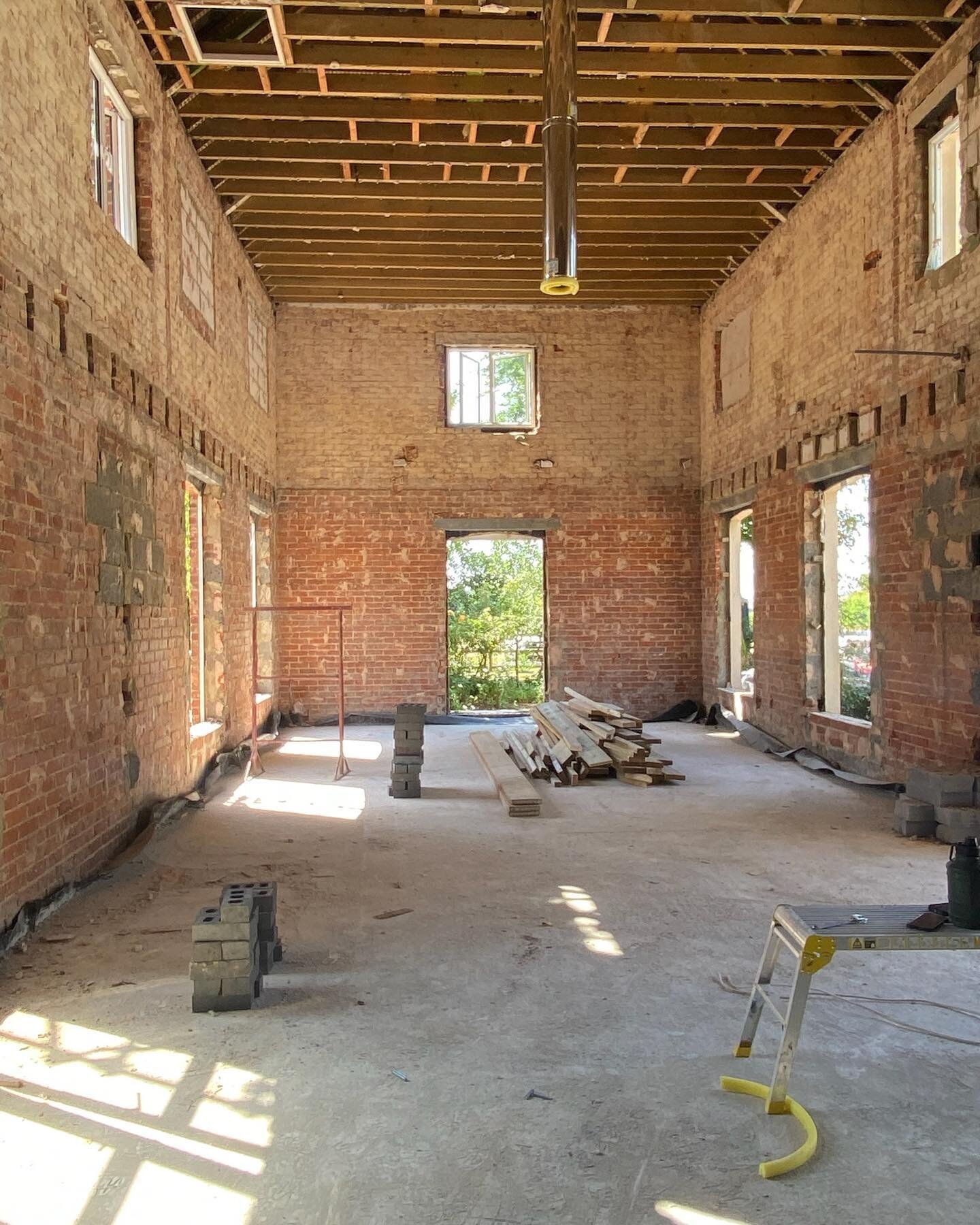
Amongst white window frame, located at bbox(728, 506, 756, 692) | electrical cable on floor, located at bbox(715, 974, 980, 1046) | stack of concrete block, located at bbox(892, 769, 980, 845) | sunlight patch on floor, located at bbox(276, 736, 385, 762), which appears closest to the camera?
electrical cable on floor, located at bbox(715, 974, 980, 1046)

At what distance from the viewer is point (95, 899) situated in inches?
204

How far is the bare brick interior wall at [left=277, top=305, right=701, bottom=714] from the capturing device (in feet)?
43.3

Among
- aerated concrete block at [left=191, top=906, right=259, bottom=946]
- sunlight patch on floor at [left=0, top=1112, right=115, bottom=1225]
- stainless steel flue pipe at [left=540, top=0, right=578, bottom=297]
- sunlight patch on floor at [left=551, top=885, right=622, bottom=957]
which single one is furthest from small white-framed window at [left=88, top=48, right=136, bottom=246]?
sunlight patch on floor at [left=0, top=1112, right=115, bottom=1225]

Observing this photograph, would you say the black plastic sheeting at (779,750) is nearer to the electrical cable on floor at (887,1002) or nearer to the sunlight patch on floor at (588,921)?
the sunlight patch on floor at (588,921)

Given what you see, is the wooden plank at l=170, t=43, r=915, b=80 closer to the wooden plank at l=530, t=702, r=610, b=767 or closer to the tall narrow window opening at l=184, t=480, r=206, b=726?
the tall narrow window opening at l=184, t=480, r=206, b=726

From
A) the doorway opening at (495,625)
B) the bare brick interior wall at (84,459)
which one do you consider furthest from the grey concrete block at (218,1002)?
the doorway opening at (495,625)

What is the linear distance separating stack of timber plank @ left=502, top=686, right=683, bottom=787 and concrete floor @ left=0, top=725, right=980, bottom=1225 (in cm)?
247

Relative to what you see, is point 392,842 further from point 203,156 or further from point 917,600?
point 203,156

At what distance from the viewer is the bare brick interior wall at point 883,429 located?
22.4 ft

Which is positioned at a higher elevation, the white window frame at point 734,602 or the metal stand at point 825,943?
the white window frame at point 734,602

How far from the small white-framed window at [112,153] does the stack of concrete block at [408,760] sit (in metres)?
4.37

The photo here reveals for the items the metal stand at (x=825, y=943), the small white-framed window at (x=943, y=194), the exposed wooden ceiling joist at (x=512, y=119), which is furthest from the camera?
the small white-framed window at (x=943, y=194)

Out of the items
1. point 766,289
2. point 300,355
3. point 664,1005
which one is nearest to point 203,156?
point 300,355

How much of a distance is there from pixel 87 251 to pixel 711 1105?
5593 mm
